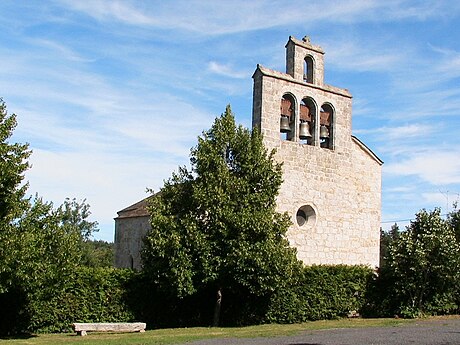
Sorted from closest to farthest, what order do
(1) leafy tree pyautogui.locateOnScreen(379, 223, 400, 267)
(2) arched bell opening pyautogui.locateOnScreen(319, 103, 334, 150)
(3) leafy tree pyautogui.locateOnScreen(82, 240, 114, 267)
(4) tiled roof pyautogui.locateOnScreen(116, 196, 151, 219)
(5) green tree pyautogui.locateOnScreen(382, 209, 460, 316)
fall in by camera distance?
(5) green tree pyautogui.locateOnScreen(382, 209, 460, 316) < (1) leafy tree pyautogui.locateOnScreen(379, 223, 400, 267) < (2) arched bell opening pyautogui.locateOnScreen(319, 103, 334, 150) < (4) tiled roof pyautogui.locateOnScreen(116, 196, 151, 219) < (3) leafy tree pyautogui.locateOnScreen(82, 240, 114, 267)

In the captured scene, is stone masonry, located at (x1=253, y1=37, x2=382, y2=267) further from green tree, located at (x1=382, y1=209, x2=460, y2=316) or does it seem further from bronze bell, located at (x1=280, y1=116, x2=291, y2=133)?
green tree, located at (x1=382, y1=209, x2=460, y2=316)

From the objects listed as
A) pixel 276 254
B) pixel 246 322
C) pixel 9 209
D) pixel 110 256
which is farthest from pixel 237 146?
pixel 110 256

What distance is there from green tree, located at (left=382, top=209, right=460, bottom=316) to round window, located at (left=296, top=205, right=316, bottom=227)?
3.25m

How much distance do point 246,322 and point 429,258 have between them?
276 inches

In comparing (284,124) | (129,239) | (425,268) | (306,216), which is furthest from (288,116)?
(129,239)

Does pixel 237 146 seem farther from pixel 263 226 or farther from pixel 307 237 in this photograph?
pixel 307 237

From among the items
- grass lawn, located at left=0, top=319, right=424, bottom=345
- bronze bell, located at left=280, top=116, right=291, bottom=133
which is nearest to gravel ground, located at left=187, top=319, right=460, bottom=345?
grass lawn, located at left=0, top=319, right=424, bottom=345

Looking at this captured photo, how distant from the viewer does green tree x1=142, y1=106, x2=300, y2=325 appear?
20359 millimetres

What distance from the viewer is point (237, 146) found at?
2156 cm

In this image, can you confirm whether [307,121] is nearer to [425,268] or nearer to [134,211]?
[425,268]

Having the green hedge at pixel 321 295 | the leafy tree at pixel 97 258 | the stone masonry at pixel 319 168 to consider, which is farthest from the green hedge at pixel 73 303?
the leafy tree at pixel 97 258

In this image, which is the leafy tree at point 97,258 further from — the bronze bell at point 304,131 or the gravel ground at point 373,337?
the gravel ground at point 373,337

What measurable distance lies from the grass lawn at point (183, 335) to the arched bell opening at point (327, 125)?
7540 mm

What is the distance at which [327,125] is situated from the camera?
25734mm
